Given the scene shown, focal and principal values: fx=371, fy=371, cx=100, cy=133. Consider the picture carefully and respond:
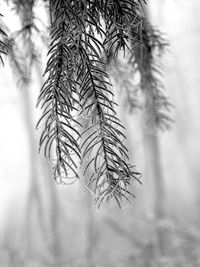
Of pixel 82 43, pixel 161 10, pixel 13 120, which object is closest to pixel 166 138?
pixel 161 10

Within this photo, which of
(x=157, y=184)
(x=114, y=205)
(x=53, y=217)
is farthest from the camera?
(x=114, y=205)

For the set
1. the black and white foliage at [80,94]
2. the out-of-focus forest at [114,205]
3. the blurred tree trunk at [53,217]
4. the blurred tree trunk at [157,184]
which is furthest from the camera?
the blurred tree trunk at [53,217]

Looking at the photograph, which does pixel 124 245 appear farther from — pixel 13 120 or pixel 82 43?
pixel 82 43

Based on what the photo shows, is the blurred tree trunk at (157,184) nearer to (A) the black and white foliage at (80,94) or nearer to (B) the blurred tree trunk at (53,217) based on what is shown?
(B) the blurred tree trunk at (53,217)

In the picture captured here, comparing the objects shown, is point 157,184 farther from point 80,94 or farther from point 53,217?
point 80,94

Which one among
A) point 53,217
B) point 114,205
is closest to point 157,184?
point 53,217

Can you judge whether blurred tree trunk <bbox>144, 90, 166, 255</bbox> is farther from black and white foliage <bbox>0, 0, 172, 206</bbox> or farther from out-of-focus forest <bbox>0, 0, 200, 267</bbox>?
black and white foliage <bbox>0, 0, 172, 206</bbox>

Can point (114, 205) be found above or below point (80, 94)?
below

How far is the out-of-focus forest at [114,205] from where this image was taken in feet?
28.6

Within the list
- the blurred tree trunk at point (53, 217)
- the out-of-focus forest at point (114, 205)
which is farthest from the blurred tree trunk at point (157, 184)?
the blurred tree trunk at point (53, 217)

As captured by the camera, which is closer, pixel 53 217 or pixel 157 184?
pixel 157 184

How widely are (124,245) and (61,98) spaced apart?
10112mm

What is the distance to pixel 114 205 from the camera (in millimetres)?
12445

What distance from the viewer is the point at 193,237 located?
9109mm
